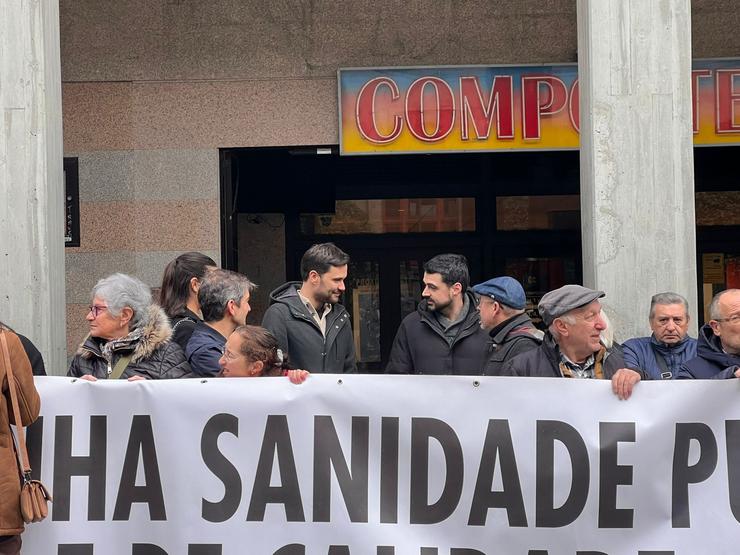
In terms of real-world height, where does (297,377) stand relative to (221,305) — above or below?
below

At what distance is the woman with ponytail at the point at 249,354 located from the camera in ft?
16.3

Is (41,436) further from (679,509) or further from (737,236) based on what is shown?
(737,236)

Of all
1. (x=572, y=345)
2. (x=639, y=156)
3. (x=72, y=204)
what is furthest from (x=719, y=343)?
(x=72, y=204)

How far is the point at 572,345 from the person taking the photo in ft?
16.8

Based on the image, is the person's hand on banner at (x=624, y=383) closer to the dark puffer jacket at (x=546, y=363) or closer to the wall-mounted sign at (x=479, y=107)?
the dark puffer jacket at (x=546, y=363)

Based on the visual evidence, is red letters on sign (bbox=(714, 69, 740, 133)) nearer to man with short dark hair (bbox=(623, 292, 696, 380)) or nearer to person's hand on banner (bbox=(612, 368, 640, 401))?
man with short dark hair (bbox=(623, 292, 696, 380))

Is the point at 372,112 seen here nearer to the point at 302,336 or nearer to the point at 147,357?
the point at 302,336

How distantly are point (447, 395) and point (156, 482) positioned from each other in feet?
4.37

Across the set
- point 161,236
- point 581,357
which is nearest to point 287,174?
point 161,236

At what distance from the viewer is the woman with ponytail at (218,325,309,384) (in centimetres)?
496

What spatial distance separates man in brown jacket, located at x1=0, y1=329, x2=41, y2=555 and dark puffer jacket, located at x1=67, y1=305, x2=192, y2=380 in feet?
2.07

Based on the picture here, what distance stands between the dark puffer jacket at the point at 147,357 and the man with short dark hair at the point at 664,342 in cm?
250

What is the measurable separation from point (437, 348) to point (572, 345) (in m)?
1.71

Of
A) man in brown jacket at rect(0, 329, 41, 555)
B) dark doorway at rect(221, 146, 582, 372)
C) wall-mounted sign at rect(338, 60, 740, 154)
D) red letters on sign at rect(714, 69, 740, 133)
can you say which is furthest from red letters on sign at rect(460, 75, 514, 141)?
man in brown jacket at rect(0, 329, 41, 555)
